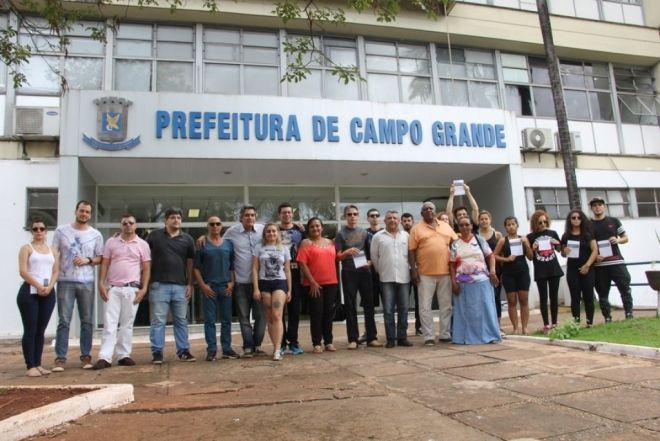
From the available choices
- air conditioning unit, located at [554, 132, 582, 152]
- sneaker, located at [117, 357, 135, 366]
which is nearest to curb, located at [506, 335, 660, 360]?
sneaker, located at [117, 357, 135, 366]

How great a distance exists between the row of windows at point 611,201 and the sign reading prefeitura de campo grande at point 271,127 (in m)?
2.70

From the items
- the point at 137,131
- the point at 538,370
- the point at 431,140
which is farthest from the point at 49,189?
the point at 538,370

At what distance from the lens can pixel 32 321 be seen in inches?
206

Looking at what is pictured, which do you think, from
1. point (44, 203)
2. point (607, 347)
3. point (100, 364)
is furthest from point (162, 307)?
point (44, 203)

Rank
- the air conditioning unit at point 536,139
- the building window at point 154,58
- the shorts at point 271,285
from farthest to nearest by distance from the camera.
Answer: the air conditioning unit at point 536,139 → the building window at point 154,58 → the shorts at point 271,285

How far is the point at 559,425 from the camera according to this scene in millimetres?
3057

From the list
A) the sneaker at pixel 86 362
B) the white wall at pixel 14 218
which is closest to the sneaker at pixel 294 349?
the sneaker at pixel 86 362

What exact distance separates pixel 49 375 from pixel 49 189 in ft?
22.2

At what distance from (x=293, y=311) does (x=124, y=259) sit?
2.02m

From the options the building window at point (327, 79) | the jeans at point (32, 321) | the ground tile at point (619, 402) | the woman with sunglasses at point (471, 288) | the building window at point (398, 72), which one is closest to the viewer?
the ground tile at point (619, 402)

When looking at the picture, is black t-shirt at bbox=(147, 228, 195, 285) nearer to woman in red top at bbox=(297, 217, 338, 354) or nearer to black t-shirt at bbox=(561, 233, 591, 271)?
woman in red top at bbox=(297, 217, 338, 354)

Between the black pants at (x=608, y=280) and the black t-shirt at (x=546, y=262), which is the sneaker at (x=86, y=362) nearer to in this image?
the black t-shirt at (x=546, y=262)

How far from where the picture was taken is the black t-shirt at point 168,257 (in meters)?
5.83

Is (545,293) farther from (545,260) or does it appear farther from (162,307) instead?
(162,307)
